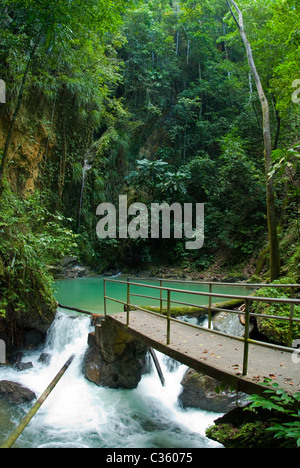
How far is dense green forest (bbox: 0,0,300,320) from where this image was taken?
7.08 metres

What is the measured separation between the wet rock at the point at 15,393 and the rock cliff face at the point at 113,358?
1249 millimetres

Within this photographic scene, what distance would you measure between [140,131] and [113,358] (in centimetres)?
1699

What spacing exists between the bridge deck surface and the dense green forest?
138 inches

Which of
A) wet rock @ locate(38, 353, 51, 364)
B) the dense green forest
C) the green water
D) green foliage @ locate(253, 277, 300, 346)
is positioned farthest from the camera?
the green water

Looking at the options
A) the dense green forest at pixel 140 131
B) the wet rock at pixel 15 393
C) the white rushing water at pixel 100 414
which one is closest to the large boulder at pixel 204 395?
the white rushing water at pixel 100 414

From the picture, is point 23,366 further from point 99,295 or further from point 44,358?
point 99,295

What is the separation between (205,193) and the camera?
1783cm

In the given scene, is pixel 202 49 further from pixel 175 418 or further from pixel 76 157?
pixel 175 418

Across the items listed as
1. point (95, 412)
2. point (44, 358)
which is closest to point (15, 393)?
point (44, 358)

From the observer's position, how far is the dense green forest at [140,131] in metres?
7.08

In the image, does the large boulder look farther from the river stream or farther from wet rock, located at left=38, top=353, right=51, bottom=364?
wet rock, located at left=38, top=353, right=51, bottom=364

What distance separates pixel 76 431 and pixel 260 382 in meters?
3.79

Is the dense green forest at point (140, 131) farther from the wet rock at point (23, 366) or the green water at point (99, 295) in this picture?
the green water at point (99, 295)

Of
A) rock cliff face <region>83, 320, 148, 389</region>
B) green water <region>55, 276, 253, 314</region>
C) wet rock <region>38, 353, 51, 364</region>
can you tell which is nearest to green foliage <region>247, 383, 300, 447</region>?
rock cliff face <region>83, 320, 148, 389</region>
